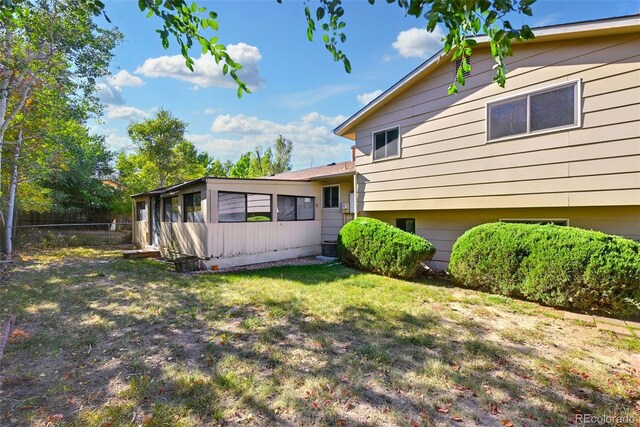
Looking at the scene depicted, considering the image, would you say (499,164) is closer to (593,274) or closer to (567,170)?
(567,170)

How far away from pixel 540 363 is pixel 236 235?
7.67 meters

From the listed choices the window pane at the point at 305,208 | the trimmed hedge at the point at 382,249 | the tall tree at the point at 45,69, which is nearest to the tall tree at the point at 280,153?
the tall tree at the point at 45,69

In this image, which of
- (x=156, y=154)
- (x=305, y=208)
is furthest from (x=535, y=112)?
(x=156, y=154)

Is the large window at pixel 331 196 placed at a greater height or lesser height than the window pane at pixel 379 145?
lesser

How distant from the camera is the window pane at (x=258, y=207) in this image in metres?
9.37

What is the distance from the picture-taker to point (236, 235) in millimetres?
9078

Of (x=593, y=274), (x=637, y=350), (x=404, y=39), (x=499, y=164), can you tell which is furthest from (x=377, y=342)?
(x=404, y=39)

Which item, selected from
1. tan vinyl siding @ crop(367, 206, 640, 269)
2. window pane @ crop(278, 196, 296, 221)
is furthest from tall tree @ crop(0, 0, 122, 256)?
tan vinyl siding @ crop(367, 206, 640, 269)

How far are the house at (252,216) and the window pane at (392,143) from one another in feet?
5.16

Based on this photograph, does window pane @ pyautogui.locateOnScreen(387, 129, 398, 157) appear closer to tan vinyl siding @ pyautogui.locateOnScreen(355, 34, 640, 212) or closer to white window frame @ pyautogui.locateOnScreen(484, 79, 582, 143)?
tan vinyl siding @ pyautogui.locateOnScreen(355, 34, 640, 212)

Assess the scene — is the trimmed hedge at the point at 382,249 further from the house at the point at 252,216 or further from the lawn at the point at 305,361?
the house at the point at 252,216

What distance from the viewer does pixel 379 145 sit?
8.49m

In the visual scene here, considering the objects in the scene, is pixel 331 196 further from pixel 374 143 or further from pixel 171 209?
pixel 171 209

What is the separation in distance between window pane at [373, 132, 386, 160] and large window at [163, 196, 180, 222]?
6996 millimetres
